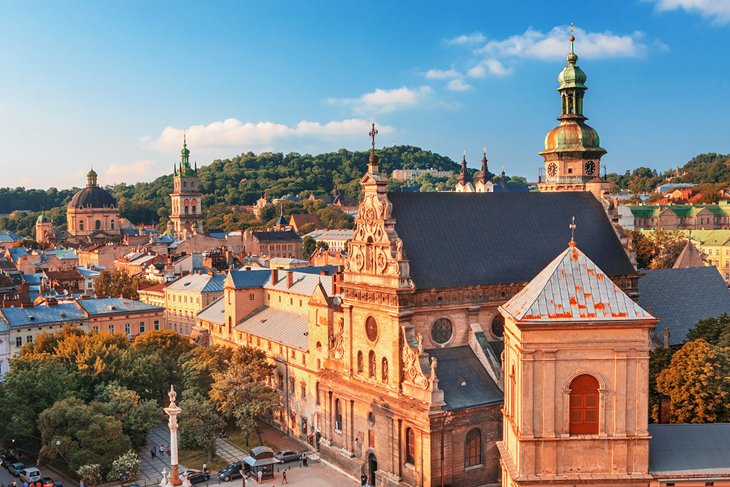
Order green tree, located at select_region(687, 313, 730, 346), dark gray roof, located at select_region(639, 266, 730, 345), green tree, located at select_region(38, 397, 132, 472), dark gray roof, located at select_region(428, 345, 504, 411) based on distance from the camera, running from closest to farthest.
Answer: dark gray roof, located at select_region(428, 345, 504, 411)
green tree, located at select_region(687, 313, 730, 346)
green tree, located at select_region(38, 397, 132, 472)
dark gray roof, located at select_region(639, 266, 730, 345)

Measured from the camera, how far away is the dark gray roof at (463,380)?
5056 centimetres

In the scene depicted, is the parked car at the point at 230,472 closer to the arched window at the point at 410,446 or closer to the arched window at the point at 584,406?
the arched window at the point at 410,446

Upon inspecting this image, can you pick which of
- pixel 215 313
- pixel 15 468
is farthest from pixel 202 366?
pixel 215 313

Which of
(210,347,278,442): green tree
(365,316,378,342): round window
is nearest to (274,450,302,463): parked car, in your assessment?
(210,347,278,442): green tree

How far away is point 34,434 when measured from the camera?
61750 millimetres

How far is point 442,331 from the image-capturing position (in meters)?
53.6

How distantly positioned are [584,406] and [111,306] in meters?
73.6

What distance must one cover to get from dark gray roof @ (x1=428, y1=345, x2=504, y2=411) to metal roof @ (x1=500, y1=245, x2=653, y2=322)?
18.7 metres

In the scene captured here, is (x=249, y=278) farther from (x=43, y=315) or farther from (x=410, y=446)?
(x=410, y=446)

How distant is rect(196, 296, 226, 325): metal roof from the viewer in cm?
8912

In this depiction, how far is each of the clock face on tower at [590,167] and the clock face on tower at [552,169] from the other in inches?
106

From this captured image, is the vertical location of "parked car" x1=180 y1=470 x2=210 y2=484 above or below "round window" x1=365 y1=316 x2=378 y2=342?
below

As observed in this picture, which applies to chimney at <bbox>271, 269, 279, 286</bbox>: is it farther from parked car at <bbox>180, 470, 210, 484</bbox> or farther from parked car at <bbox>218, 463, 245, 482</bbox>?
parked car at <bbox>180, 470, 210, 484</bbox>

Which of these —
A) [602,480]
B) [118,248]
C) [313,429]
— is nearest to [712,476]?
[602,480]
